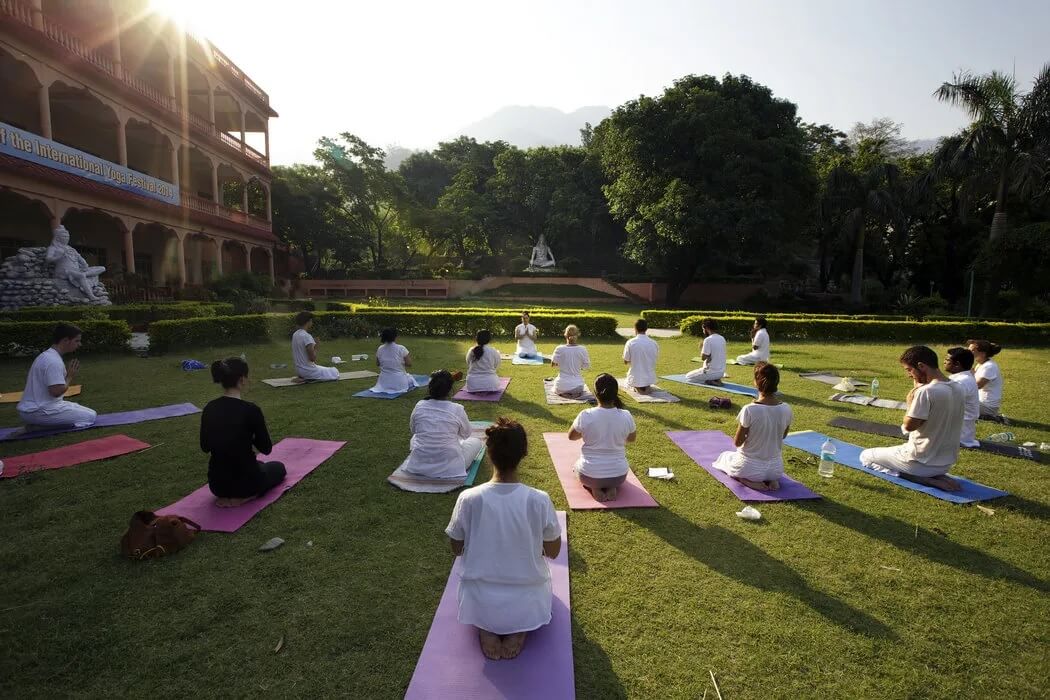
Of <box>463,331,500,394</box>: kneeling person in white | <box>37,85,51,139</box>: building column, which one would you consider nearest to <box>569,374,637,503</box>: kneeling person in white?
<box>463,331,500,394</box>: kneeling person in white

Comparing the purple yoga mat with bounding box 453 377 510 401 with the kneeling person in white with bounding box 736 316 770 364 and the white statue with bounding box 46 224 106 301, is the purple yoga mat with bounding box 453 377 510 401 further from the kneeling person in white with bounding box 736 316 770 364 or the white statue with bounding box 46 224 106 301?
the white statue with bounding box 46 224 106 301

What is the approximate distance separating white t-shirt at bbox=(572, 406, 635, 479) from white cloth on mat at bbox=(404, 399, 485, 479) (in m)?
1.27

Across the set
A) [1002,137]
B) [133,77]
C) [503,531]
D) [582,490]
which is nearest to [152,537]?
[503,531]

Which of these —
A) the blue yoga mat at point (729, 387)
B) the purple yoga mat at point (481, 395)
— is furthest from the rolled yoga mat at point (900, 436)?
the purple yoga mat at point (481, 395)

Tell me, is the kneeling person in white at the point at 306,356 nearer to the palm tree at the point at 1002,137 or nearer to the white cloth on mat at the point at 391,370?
the white cloth on mat at the point at 391,370

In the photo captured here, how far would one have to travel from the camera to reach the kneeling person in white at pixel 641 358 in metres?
9.38

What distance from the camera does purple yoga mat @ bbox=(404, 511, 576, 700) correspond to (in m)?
2.87

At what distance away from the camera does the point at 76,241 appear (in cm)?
2062

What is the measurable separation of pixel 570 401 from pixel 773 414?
416cm

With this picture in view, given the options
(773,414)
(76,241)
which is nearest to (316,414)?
(773,414)

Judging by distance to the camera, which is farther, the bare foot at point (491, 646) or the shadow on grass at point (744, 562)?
the shadow on grass at point (744, 562)

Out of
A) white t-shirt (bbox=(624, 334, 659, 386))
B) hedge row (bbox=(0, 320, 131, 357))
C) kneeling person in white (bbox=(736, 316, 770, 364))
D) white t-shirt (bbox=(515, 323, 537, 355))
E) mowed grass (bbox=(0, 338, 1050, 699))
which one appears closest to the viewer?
mowed grass (bbox=(0, 338, 1050, 699))

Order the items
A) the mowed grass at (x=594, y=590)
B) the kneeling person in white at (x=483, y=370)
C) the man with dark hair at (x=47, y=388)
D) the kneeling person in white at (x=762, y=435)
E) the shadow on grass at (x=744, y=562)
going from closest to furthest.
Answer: the mowed grass at (x=594, y=590), the shadow on grass at (x=744, y=562), the kneeling person in white at (x=762, y=435), the man with dark hair at (x=47, y=388), the kneeling person in white at (x=483, y=370)

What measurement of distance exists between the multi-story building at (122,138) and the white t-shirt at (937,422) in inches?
865
